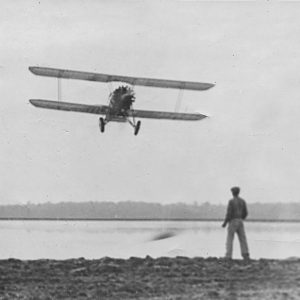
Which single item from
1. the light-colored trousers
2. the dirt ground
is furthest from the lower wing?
the dirt ground

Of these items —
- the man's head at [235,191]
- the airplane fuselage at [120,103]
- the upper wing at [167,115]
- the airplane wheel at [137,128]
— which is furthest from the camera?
the upper wing at [167,115]

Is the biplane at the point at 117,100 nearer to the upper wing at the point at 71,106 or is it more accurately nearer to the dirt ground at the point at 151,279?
the upper wing at the point at 71,106

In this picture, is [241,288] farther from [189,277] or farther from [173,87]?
[173,87]

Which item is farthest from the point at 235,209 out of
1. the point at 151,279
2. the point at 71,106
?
the point at 71,106

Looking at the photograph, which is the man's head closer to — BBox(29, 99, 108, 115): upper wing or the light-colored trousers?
the light-colored trousers

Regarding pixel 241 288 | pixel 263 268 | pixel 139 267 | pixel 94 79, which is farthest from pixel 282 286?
pixel 94 79

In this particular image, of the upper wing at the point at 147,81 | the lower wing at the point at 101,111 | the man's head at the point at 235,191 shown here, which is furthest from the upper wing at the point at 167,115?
the man's head at the point at 235,191
